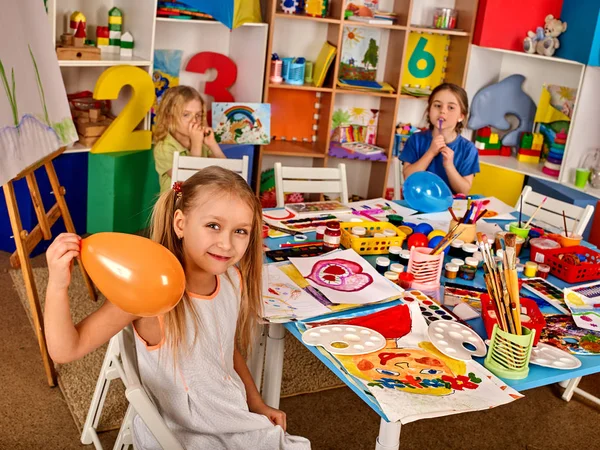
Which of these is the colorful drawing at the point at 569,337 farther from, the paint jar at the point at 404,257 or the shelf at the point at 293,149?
the shelf at the point at 293,149

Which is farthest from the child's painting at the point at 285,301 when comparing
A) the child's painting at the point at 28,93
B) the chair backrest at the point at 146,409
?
the child's painting at the point at 28,93

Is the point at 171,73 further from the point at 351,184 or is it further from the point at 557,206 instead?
the point at 557,206

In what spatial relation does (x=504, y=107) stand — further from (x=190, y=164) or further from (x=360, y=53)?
(x=190, y=164)

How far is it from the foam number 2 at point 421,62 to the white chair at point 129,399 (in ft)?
9.20

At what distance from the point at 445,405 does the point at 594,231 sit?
8.37 ft

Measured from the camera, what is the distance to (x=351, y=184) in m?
4.46

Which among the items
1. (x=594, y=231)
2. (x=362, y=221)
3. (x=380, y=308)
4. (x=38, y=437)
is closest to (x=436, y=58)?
(x=594, y=231)

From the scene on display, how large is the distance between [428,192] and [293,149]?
157 cm

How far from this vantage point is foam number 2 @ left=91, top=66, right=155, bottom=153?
3.29 metres

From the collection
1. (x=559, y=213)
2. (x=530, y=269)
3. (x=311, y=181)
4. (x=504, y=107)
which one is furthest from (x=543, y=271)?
(x=504, y=107)

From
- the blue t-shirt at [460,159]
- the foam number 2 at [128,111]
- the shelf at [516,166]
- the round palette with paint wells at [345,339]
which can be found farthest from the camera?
the shelf at [516,166]

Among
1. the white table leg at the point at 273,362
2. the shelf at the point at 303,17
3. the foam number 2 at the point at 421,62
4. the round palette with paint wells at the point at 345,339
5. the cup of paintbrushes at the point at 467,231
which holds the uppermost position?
the shelf at the point at 303,17

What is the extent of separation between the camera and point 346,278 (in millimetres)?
1970

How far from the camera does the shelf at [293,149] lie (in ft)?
13.0
